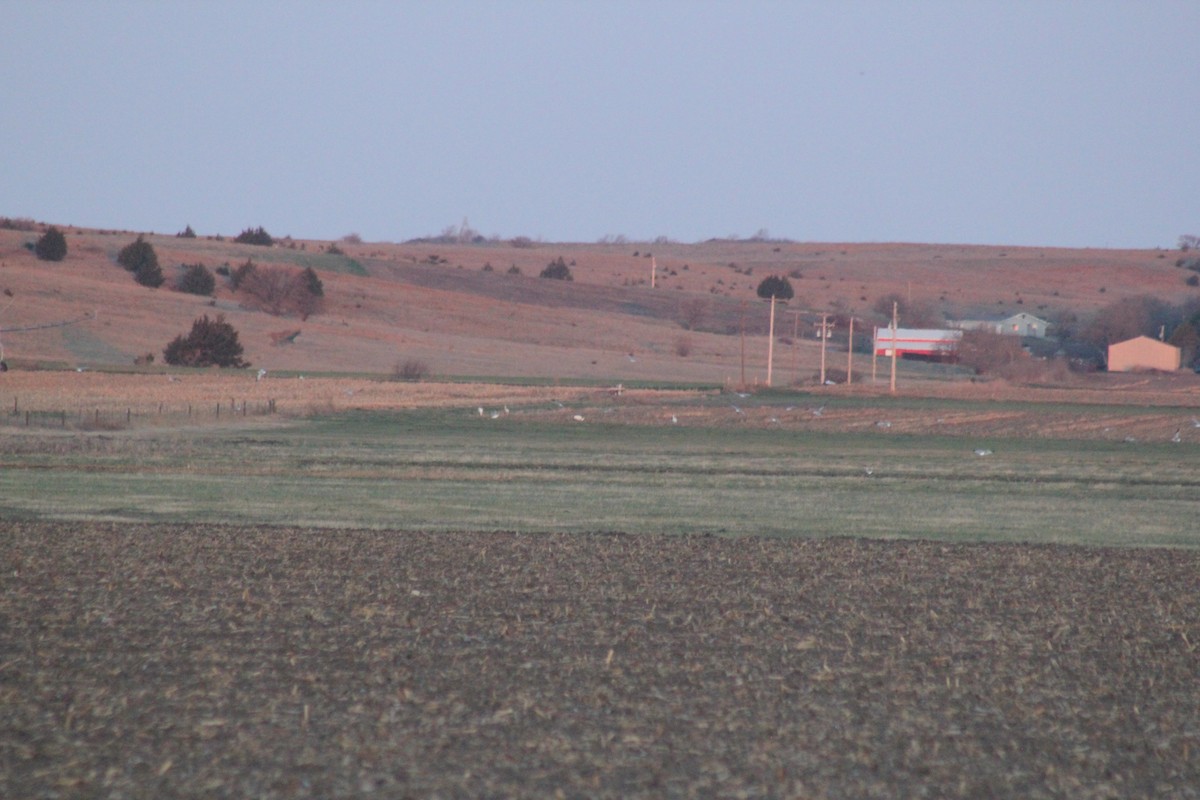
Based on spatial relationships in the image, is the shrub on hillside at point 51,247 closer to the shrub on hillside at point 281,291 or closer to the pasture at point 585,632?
the shrub on hillside at point 281,291

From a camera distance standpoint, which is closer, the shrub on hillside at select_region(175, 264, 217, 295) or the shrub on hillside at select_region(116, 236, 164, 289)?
the shrub on hillside at select_region(175, 264, 217, 295)

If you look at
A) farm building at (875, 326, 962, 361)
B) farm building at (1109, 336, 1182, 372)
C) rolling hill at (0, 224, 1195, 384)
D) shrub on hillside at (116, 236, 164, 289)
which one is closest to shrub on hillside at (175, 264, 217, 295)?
rolling hill at (0, 224, 1195, 384)

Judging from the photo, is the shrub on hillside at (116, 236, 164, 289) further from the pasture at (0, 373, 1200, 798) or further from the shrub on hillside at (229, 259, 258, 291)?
the pasture at (0, 373, 1200, 798)

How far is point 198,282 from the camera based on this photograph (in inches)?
4252

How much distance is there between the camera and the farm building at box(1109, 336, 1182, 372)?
113 meters

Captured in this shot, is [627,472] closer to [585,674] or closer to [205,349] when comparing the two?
[585,674]

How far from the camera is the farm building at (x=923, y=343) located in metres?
114

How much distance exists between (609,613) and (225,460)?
65.2 feet

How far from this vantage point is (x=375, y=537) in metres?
19.8

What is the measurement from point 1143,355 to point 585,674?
365 feet

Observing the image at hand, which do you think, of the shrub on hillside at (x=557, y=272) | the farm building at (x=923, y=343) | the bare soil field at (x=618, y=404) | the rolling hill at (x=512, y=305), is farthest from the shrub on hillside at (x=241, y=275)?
the farm building at (x=923, y=343)

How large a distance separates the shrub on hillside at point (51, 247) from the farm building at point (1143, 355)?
8358cm

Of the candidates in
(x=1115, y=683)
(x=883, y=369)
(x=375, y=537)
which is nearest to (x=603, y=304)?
(x=883, y=369)

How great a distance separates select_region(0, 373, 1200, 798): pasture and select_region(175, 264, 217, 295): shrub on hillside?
3076 inches
